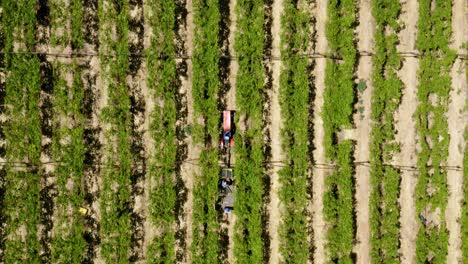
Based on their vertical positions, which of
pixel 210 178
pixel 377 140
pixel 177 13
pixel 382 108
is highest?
pixel 177 13

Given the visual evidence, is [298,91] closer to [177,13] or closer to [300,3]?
[300,3]

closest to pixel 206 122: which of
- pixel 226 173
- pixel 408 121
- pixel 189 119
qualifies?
pixel 189 119

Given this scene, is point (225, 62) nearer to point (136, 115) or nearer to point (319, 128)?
point (136, 115)

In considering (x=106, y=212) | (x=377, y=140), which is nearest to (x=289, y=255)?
(x=377, y=140)

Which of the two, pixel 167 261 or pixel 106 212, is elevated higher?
pixel 106 212

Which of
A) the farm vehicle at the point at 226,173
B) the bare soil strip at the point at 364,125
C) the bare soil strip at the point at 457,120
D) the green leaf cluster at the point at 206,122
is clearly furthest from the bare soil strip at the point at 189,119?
the bare soil strip at the point at 457,120

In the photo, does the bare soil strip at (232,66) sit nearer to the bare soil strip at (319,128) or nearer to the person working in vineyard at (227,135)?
the person working in vineyard at (227,135)
